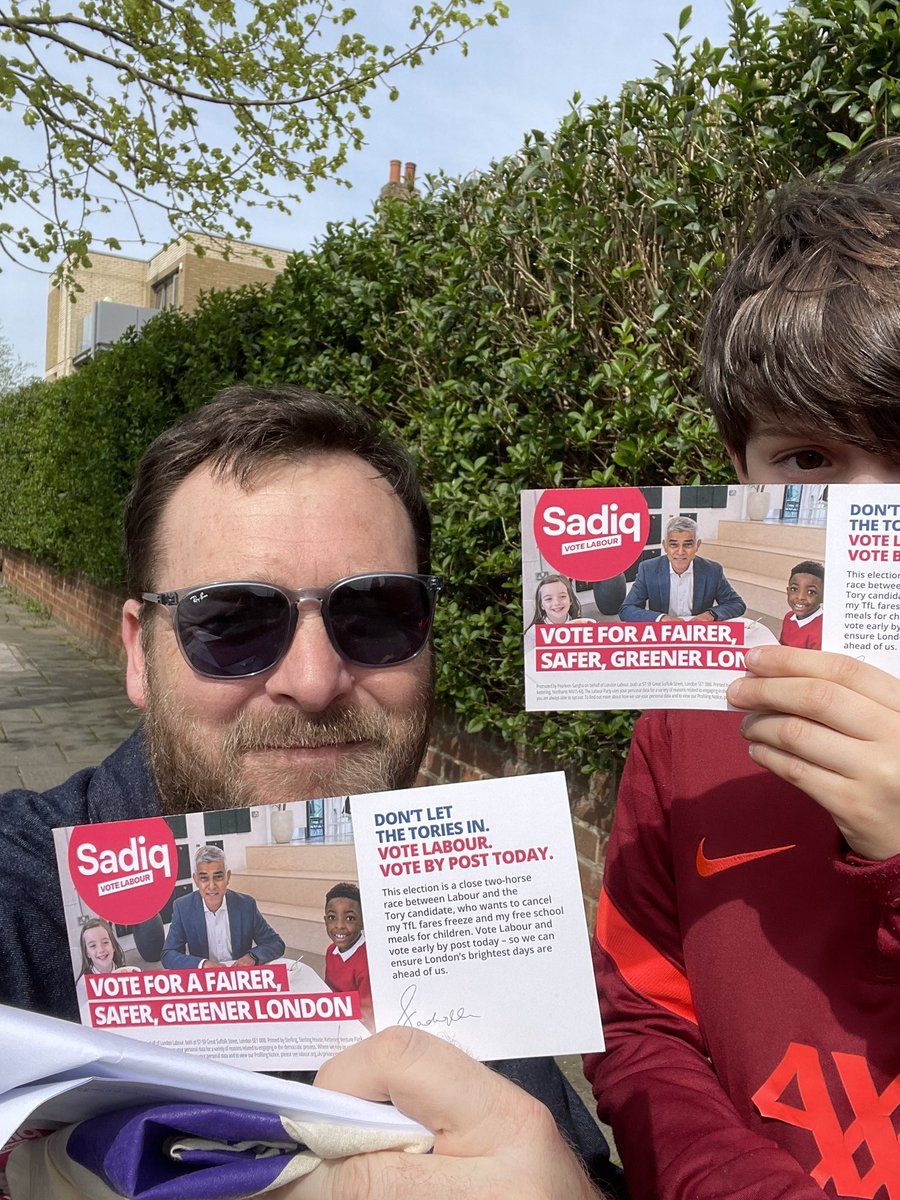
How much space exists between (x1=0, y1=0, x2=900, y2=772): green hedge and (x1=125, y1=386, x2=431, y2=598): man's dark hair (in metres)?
1.75

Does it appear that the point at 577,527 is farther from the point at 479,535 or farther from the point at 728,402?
the point at 479,535

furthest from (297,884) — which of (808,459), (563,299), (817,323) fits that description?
(563,299)

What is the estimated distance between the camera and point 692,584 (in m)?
1.22

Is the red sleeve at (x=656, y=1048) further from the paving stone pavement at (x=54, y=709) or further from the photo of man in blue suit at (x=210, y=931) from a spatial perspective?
the paving stone pavement at (x=54, y=709)

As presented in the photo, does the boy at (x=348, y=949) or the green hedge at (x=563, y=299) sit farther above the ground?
the green hedge at (x=563, y=299)

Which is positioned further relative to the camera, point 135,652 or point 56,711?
point 56,711

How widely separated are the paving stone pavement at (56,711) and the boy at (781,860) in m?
2.53

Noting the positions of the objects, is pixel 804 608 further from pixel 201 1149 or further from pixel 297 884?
pixel 201 1149

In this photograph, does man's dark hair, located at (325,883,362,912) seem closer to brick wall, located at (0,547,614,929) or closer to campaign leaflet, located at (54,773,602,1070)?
campaign leaflet, located at (54,773,602,1070)

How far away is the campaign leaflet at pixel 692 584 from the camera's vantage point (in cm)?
112

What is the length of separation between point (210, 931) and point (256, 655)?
54cm

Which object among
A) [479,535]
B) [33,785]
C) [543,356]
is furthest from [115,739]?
[543,356]

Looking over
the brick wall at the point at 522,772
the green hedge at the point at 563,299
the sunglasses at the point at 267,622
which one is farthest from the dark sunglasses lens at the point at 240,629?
the green hedge at the point at 563,299

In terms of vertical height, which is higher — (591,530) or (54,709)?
(591,530)
